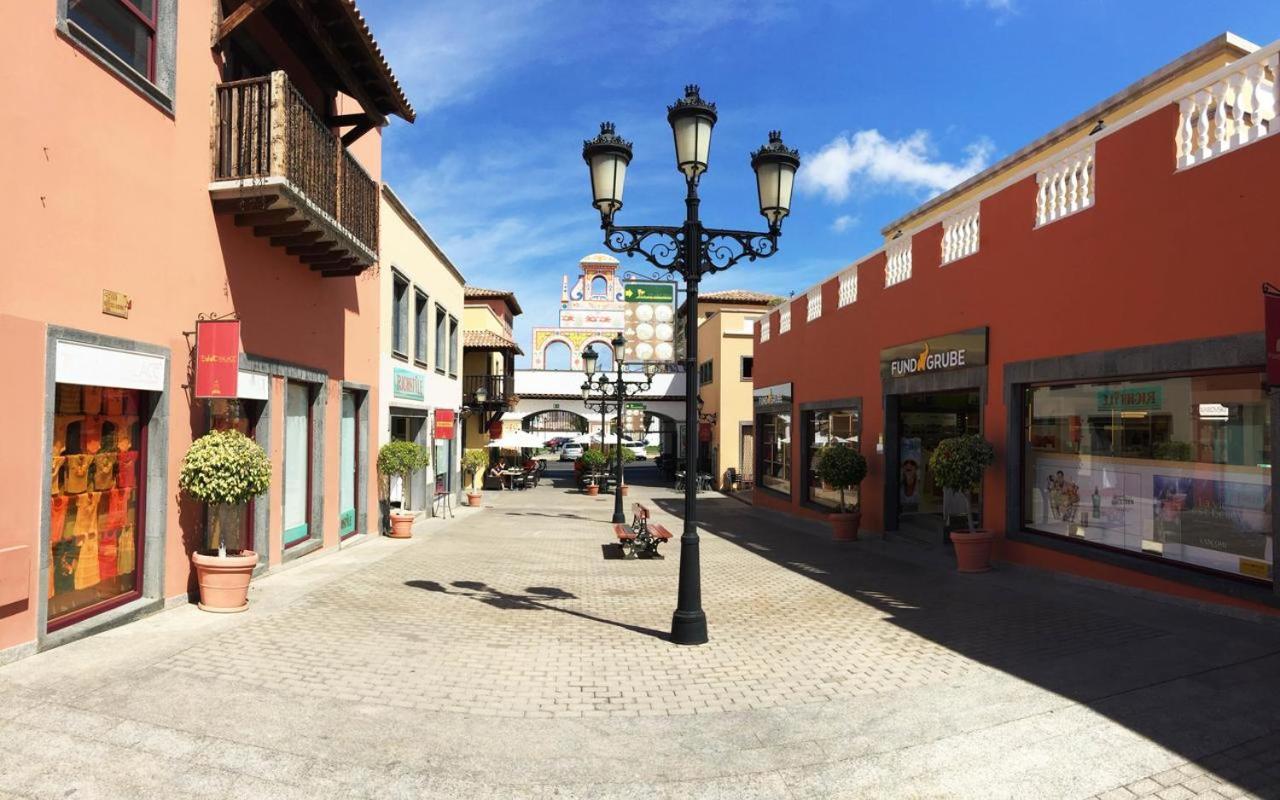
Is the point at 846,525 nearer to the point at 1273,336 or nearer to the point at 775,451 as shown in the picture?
the point at 775,451

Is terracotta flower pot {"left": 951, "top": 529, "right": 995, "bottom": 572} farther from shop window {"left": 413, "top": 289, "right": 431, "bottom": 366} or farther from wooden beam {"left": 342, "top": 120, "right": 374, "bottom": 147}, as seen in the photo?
shop window {"left": 413, "top": 289, "right": 431, "bottom": 366}

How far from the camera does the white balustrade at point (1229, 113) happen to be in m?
6.38

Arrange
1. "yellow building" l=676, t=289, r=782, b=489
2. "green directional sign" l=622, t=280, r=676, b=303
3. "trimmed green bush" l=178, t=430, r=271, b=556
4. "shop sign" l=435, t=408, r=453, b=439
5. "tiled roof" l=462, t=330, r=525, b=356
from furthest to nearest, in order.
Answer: "yellow building" l=676, t=289, r=782, b=489, "tiled roof" l=462, t=330, r=525, b=356, "green directional sign" l=622, t=280, r=676, b=303, "shop sign" l=435, t=408, r=453, b=439, "trimmed green bush" l=178, t=430, r=271, b=556

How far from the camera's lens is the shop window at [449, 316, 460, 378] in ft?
72.3

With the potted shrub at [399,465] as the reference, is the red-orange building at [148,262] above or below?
above

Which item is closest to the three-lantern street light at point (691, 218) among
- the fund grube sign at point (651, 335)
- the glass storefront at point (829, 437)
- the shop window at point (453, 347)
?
the glass storefront at point (829, 437)

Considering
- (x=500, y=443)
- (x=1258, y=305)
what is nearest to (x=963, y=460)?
(x=1258, y=305)

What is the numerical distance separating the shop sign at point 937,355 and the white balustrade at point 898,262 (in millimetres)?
1203

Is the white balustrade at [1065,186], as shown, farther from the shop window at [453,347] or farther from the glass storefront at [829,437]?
the shop window at [453,347]

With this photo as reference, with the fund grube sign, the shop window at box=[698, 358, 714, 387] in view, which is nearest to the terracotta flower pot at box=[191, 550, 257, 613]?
the shop window at box=[698, 358, 714, 387]

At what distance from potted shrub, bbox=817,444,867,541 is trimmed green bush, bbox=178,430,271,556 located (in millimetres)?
9664

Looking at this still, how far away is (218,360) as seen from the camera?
7559 millimetres

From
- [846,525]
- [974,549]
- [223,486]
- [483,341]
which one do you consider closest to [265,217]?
[223,486]

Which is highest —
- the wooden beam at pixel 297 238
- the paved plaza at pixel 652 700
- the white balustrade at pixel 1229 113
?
the white balustrade at pixel 1229 113
